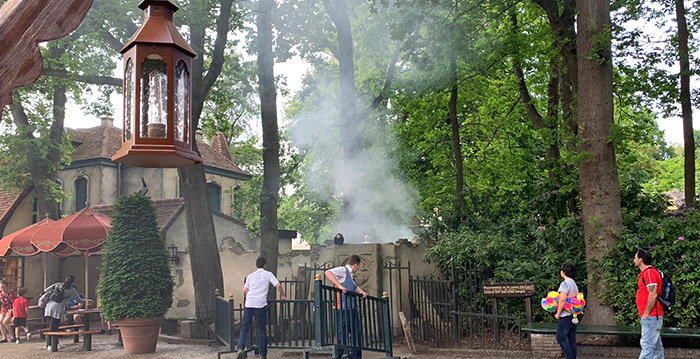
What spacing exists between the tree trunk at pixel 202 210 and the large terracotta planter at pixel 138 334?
212 cm

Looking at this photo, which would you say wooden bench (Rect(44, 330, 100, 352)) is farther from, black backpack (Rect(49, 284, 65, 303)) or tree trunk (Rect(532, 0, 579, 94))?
tree trunk (Rect(532, 0, 579, 94))

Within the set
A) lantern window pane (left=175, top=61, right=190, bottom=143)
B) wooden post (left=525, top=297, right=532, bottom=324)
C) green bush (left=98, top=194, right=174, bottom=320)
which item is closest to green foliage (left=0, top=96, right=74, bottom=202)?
green bush (left=98, top=194, right=174, bottom=320)

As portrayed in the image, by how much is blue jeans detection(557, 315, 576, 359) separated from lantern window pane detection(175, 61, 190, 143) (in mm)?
7149

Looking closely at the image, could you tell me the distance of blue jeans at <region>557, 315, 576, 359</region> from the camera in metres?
10.2

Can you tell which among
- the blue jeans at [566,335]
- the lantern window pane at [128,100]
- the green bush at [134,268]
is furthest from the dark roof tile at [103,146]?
the lantern window pane at [128,100]

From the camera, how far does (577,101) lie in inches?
528

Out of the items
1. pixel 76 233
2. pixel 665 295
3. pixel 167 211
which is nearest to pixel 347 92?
pixel 167 211

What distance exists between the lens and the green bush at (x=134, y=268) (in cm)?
1397

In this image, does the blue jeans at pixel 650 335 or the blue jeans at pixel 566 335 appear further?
the blue jeans at pixel 566 335

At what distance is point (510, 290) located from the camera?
1233cm

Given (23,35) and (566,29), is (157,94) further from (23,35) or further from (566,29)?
(566,29)

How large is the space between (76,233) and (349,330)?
33.4ft

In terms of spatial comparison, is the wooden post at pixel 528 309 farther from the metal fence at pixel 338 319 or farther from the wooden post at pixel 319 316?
the wooden post at pixel 319 316

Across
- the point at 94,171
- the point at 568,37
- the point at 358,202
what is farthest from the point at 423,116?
the point at 94,171
